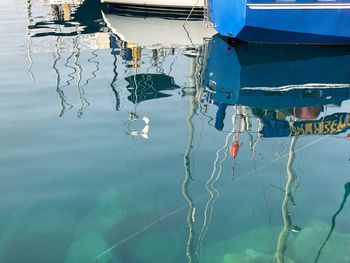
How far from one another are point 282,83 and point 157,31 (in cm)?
1006

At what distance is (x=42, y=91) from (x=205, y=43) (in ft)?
30.5

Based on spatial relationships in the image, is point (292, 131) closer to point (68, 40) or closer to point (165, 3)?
point (68, 40)

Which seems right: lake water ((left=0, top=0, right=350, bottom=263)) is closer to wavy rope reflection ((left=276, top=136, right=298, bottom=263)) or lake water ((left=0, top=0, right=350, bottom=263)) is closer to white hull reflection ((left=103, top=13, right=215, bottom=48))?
wavy rope reflection ((left=276, top=136, right=298, bottom=263))

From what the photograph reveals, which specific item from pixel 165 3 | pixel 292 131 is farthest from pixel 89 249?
pixel 165 3

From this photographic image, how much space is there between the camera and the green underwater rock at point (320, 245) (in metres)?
5.86

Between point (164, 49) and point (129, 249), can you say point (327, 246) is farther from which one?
point (164, 49)

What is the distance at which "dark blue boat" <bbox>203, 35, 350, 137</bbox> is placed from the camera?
398 inches

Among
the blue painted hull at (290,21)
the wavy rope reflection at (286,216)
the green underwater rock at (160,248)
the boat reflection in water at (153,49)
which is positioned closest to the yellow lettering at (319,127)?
the wavy rope reflection at (286,216)

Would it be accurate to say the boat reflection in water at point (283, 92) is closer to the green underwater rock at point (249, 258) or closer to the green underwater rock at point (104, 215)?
the green underwater rock at point (249, 258)

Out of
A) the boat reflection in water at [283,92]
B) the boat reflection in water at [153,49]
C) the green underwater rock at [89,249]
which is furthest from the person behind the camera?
the boat reflection in water at [153,49]

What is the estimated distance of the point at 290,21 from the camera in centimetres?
1695

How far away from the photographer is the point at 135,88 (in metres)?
12.6

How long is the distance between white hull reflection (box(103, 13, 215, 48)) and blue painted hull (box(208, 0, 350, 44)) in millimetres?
2462

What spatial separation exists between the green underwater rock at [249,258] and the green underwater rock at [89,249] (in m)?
1.51
